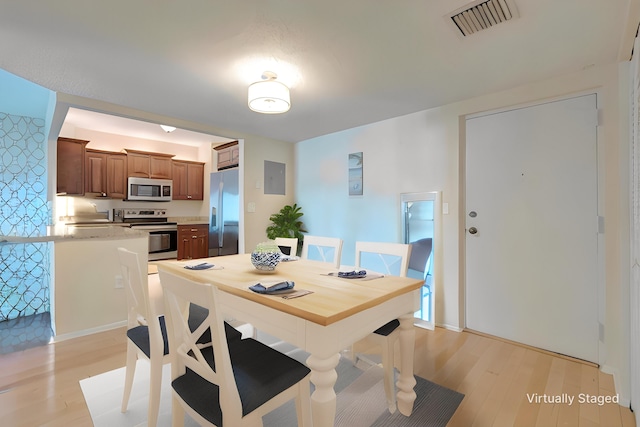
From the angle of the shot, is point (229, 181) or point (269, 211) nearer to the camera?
point (269, 211)

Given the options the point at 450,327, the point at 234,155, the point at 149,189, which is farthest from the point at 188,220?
the point at 450,327

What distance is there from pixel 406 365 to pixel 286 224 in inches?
113

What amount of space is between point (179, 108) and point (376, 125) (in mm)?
2167

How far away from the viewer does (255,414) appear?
103cm

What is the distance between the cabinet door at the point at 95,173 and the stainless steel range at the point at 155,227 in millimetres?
576

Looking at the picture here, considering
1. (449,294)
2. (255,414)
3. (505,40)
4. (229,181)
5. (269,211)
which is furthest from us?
(229,181)

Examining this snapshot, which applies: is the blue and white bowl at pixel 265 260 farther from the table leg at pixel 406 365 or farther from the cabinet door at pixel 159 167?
the cabinet door at pixel 159 167

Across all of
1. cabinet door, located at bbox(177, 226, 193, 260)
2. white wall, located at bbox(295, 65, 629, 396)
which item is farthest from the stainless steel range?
white wall, located at bbox(295, 65, 629, 396)

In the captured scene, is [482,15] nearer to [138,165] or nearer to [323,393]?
[323,393]

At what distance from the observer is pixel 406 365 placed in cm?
159

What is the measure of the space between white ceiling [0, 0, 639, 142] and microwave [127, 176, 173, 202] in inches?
116

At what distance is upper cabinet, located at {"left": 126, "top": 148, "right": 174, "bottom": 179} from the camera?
17.5 ft

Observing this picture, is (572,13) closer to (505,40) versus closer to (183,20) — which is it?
(505,40)

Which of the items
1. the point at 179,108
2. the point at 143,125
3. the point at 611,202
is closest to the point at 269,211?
the point at 179,108
